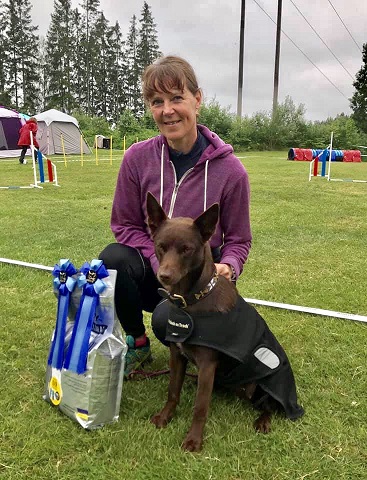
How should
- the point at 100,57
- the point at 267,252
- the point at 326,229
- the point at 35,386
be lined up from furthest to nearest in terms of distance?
the point at 100,57
the point at 326,229
the point at 267,252
the point at 35,386

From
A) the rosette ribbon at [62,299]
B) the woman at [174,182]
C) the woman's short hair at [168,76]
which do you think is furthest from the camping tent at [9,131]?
the rosette ribbon at [62,299]

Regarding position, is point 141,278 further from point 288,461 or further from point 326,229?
point 326,229

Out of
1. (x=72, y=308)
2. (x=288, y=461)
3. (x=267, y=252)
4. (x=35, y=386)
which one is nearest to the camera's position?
(x=288, y=461)

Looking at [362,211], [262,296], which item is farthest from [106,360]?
[362,211]

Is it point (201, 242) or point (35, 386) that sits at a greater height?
point (201, 242)

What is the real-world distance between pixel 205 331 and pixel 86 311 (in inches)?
20.2

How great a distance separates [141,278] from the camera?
2496 mm

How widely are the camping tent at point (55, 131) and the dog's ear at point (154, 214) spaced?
2071cm

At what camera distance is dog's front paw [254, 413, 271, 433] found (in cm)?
209

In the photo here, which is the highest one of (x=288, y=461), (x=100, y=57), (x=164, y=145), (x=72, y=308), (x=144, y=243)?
(x=100, y=57)

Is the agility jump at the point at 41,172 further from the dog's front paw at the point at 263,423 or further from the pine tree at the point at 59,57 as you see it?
the pine tree at the point at 59,57

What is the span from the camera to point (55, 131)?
22.8 metres

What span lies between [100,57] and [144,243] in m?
55.1

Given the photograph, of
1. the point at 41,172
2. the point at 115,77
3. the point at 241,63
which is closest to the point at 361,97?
the point at 241,63
